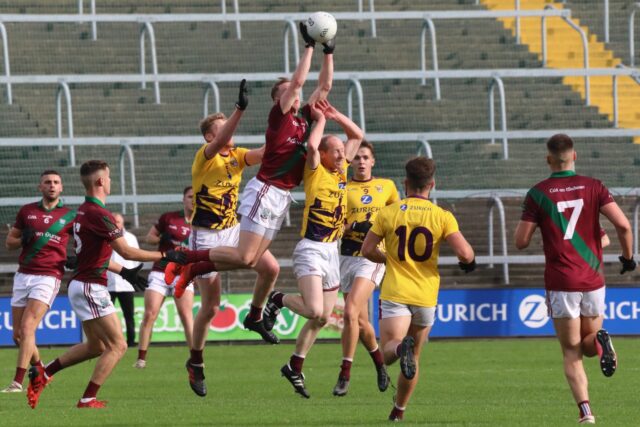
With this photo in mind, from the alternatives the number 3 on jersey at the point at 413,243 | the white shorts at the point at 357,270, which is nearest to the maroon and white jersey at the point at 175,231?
the white shorts at the point at 357,270

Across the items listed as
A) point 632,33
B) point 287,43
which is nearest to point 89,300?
point 287,43

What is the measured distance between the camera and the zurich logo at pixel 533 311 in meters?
21.5

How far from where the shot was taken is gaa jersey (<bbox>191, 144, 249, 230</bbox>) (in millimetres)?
12820

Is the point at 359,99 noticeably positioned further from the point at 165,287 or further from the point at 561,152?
the point at 561,152

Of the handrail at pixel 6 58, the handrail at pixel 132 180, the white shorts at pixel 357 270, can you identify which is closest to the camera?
the white shorts at pixel 357 270

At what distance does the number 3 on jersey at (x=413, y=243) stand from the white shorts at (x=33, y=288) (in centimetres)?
519

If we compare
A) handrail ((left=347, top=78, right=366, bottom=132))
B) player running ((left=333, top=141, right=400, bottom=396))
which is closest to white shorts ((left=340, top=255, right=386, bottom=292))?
player running ((left=333, top=141, right=400, bottom=396))

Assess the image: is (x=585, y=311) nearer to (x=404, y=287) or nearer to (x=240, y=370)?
(x=404, y=287)

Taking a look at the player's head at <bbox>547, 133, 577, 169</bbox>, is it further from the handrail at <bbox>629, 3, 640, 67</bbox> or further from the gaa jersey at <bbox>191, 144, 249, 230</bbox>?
the handrail at <bbox>629, 3, 640, 67</bbox>

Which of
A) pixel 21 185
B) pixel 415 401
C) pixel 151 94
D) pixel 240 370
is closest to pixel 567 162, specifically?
pixel 415 401

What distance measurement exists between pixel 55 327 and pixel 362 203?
26.8 feet

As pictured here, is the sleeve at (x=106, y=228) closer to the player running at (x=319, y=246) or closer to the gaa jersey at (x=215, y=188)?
the gaa jersey at (x=215, y=188)

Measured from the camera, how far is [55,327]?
818 inches

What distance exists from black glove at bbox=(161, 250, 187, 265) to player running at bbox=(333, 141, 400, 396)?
85.4 inches
